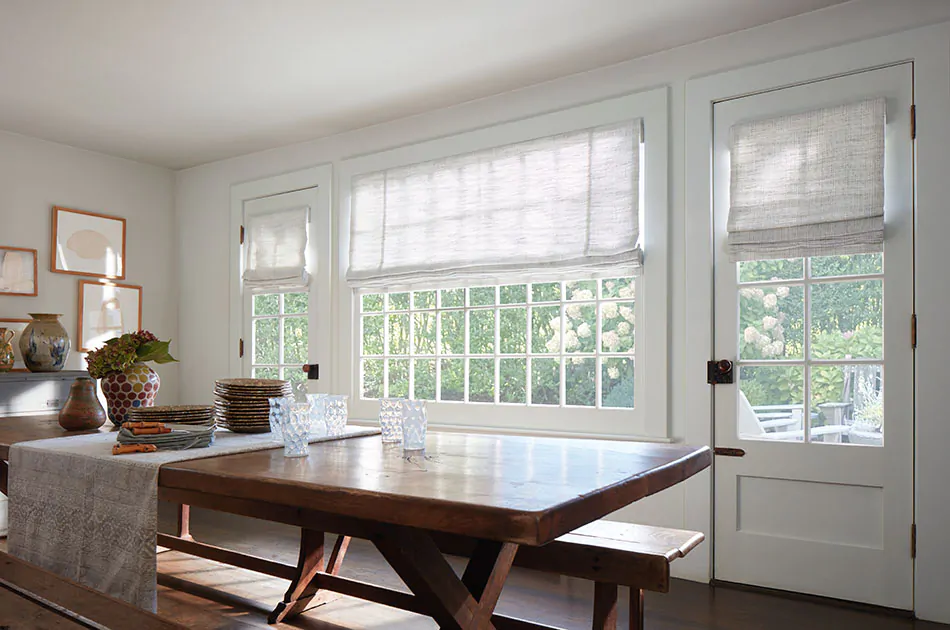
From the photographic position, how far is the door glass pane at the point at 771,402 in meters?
3.26

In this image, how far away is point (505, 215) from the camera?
411 centimetres

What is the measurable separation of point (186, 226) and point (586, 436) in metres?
3.84

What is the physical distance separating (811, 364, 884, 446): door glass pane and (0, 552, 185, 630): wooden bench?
8.90 ft

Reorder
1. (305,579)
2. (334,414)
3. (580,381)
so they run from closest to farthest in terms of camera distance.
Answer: (334,414) < (305,579) < (580,381)

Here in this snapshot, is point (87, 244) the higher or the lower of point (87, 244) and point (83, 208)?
the lower

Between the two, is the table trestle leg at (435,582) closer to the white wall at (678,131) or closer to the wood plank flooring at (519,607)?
the wood plank flooring at (519,607)

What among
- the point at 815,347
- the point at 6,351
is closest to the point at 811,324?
the point at 815,347

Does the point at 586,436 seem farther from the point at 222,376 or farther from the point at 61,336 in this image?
the point at 61,336

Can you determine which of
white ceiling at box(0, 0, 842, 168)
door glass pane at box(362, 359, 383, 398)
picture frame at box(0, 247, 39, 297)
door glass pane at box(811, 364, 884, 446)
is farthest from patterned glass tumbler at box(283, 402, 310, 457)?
picture frame at box(0, 247, 39, 297)

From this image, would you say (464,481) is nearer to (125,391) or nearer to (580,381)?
(125,391)

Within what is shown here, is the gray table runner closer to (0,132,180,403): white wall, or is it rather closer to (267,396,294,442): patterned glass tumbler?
(267,396,294,442): patterned glass tumbler

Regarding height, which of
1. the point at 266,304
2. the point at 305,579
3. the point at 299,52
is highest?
the point at 299,52

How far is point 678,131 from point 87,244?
4.22 metres

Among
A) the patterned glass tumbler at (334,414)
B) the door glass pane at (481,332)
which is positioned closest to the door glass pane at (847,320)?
the door glass pane at (481,332)
